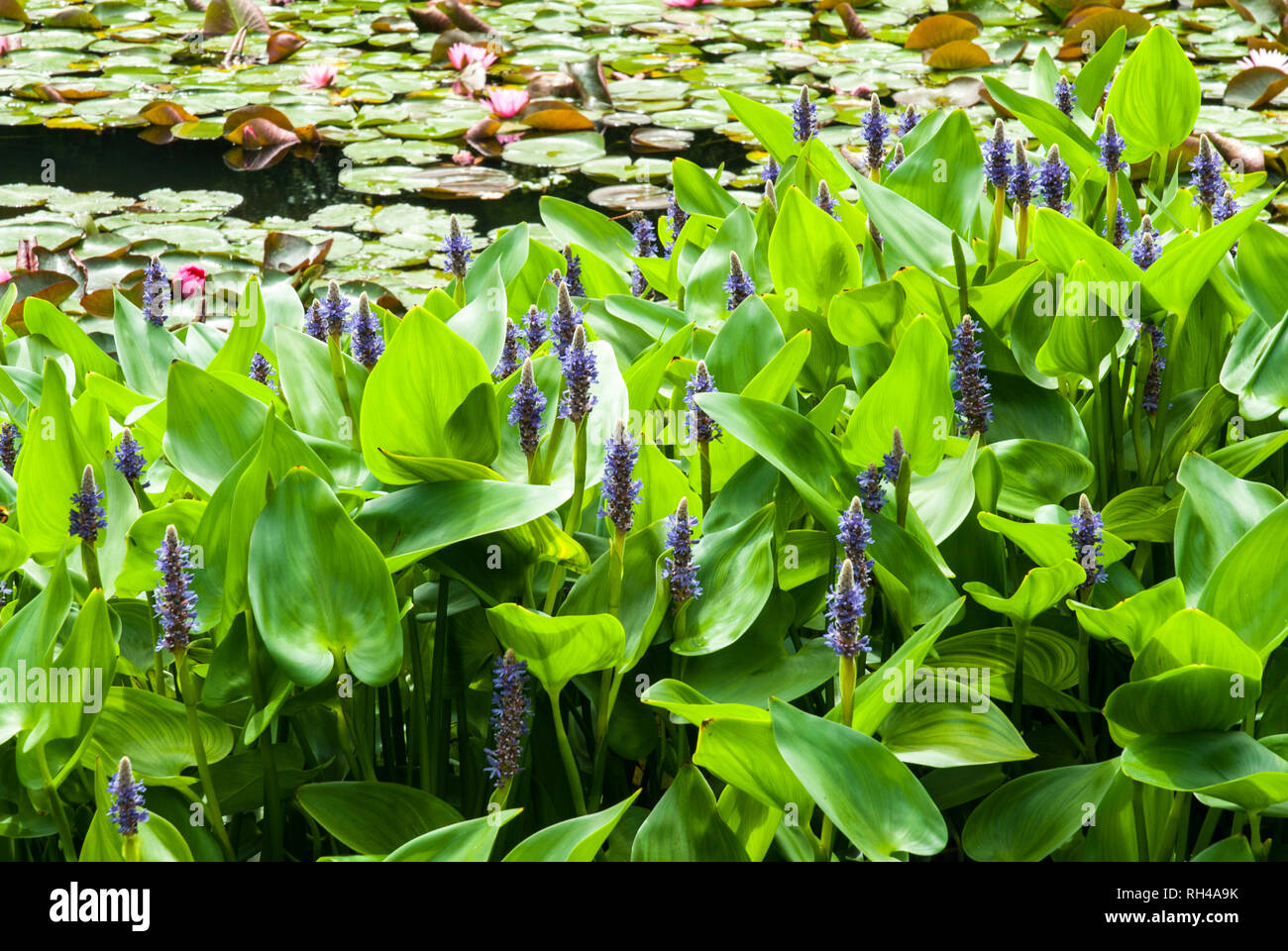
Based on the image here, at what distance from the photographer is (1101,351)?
4.77ft

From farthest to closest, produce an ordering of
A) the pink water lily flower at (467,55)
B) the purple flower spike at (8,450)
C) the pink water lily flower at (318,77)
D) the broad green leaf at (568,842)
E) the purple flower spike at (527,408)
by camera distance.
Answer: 1. the pink water lily flower at (467,55)
2. the pink water lily flower at (318,77)
3. the purple flower spike at (8,450)
4. the purple flower spike at (527,408)
5. the broad green leaf at (568,842)

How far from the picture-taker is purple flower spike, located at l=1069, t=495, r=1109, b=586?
1.16 metres

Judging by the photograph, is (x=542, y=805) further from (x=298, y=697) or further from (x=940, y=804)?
(x=940, y=804)

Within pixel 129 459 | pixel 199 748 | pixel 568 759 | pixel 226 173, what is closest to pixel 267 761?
pixel 199 748

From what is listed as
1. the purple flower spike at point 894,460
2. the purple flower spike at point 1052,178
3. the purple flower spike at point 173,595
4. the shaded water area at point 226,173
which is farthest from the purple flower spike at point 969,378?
the shaded water area at point 226,173

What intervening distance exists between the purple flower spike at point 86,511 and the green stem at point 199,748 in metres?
0.15

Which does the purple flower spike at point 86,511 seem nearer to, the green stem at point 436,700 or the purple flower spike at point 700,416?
the green stem at point 436,700

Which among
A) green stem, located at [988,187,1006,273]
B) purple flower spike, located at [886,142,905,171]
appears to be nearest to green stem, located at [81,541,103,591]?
green stem, located at [988,187,1006,273]

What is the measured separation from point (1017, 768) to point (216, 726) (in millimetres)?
811

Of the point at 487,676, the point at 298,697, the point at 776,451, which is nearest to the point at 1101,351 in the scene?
the point at 776,451

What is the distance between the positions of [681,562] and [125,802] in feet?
1.67

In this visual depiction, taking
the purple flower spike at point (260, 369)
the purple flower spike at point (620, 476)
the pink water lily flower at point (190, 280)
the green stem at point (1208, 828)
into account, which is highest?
the purple flower spike at point (620, 476)

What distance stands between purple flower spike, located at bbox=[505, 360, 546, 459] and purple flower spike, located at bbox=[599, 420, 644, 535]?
0.10m

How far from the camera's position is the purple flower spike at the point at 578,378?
1.17m
